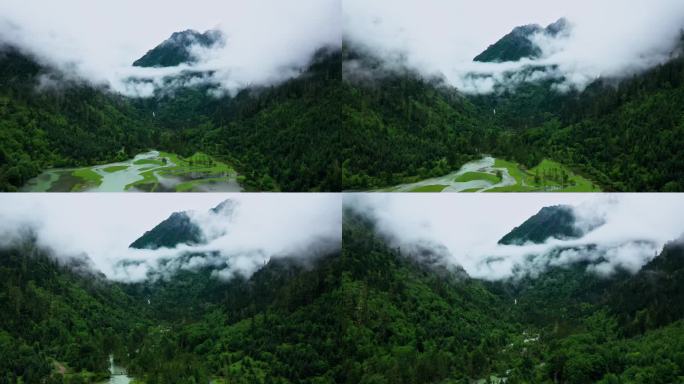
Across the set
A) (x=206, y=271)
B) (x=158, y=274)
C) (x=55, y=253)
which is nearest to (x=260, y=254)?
(x=206, y=271)

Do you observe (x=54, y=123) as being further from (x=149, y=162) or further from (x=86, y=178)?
(x=149, y=162)

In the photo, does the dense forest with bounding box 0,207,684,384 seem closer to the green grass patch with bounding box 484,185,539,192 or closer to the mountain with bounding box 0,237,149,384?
the mountain with bounding box 0,237,149,384

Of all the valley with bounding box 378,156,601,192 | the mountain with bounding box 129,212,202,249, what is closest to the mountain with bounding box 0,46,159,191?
the mountain with bounding box 129,212,202,249

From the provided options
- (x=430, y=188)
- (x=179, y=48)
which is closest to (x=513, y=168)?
(x=430, y=188)

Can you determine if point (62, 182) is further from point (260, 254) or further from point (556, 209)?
point (556, 209)

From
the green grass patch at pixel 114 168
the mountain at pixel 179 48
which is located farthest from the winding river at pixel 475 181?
the green grass patch at pixel 114 168

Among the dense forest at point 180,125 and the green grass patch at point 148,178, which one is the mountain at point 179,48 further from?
the green grass patch at point 148,178
